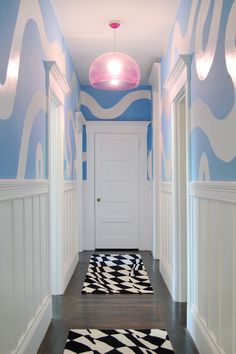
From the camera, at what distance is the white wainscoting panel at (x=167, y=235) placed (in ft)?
12.0

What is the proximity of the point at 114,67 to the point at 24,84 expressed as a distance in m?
1.06

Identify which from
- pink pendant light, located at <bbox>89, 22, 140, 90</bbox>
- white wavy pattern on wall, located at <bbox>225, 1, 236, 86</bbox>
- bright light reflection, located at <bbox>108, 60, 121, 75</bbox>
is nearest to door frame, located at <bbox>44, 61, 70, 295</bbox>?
pink pendant light, located at <bbox>89, 22, 140, 90</bbox>

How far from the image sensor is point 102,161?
5.77 metres

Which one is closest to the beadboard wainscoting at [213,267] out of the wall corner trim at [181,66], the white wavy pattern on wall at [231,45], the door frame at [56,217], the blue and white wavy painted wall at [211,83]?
the blue and white wavy painted wall at [211,83]

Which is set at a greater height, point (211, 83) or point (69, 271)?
point (211, 83)

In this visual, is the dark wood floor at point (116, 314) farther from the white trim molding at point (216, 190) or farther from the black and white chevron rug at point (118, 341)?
the white trim molding at point (216, 190)

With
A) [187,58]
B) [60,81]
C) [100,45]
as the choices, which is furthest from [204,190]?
[100,45]

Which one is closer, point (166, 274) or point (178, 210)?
point (178, 210)

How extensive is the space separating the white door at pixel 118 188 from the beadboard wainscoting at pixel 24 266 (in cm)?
291

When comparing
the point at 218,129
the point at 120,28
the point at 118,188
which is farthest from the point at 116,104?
the point at 218,129

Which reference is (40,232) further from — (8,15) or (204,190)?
(8,15)

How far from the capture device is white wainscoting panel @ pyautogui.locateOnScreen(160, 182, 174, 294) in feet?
12.0

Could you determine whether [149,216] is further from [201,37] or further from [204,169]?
[201,37]

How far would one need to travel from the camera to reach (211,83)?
6.91ft
